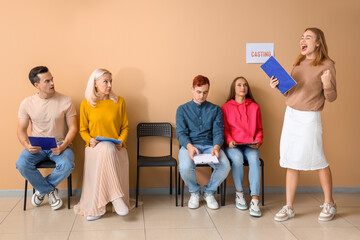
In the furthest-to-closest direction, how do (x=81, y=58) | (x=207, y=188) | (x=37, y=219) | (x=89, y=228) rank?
(x=81, y=58), (x=207, y=188), (x=37, y=219), (x=89, y=228)

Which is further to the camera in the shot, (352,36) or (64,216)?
(352,36)

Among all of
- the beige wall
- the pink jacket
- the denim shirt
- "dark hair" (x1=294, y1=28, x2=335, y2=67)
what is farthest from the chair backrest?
"dark hair" (x1=294, y1=28, x2=335, y2=67)

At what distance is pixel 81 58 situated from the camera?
13.4ft

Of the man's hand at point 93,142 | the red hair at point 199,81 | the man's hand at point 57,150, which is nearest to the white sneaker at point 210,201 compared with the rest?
the red hair at point 199,81

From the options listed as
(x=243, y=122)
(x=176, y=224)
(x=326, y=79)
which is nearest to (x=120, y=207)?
(x=176, y=224)

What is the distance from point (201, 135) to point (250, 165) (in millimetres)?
586

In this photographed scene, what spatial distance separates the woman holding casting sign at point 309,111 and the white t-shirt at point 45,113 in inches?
83.4

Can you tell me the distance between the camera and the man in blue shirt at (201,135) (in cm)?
373

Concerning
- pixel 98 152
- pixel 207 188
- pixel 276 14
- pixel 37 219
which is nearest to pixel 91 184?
pixel 98 152

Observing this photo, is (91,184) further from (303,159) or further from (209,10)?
(209,10)

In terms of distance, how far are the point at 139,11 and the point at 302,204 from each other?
2.67 meters

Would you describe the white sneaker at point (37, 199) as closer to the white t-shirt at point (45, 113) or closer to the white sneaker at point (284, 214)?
the white t-shirt at point (45, 113)

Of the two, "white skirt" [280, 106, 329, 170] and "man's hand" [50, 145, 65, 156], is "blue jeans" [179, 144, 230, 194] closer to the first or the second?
"white skirt" [280, 106, 329, 170]

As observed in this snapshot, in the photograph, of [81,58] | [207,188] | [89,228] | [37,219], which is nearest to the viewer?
[89,228]
